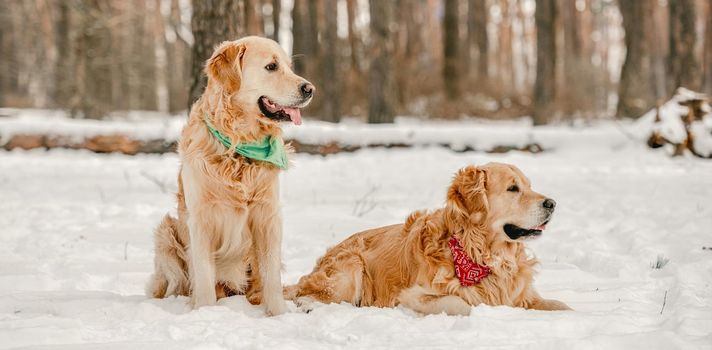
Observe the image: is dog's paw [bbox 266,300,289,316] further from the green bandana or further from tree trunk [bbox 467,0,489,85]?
tree trunk [bbox 467,0,489,85]

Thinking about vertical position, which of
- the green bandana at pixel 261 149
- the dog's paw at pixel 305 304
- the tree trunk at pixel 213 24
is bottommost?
the dog's paw at pixel 305 304

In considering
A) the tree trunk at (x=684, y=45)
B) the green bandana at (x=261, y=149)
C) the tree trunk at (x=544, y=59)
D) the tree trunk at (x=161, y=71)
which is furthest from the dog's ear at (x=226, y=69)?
the tree trunk at (x=161, y=71)

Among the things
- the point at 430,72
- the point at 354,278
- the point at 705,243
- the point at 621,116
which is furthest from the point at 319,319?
the point at 430,72

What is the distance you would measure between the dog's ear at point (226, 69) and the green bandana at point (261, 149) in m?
0.24

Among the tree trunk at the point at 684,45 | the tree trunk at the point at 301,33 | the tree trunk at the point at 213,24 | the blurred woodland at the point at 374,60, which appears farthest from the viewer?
the tree trunk at the point at 301,33

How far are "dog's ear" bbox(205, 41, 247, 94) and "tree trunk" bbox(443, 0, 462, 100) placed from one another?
1472 cm

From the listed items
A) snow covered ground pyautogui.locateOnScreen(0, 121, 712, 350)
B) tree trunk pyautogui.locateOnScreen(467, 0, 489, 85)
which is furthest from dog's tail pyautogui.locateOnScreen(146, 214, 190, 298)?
tree trunk pyautogui.locateOnScreen(467, 0, 489, 85)

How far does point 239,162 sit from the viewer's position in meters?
3.42

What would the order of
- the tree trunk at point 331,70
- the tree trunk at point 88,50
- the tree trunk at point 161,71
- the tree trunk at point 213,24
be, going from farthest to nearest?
the tree trunk at point 161,71 < the tree trunk at point 331,70 < the tree trunk at point 88,50 < the tree trunk at point 213,24

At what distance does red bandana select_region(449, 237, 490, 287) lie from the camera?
346 cm

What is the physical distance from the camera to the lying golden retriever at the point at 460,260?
3453mm

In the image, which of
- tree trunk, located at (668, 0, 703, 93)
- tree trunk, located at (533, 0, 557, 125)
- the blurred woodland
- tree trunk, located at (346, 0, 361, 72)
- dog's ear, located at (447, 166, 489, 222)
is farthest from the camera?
tree trunk, located at (346, 0, 361, 72)

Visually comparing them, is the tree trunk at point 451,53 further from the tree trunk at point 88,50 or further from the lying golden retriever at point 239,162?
the lying golden retriever at point 239,162

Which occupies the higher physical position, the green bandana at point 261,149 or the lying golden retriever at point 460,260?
the green bandana at point 261,149
